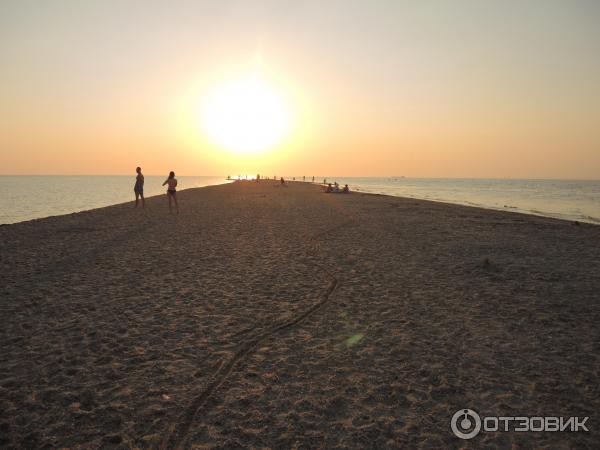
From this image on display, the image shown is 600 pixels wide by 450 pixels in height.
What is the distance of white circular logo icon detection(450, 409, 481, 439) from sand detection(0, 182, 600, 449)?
0.12 meters

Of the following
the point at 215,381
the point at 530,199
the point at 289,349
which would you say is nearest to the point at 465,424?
the point at 289,349

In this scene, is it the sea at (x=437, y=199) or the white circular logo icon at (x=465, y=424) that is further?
the sea at (x=437, y=199)

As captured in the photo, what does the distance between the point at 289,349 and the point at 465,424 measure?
8.91 feet

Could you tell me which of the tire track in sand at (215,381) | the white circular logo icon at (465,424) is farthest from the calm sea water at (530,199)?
the white circular logo icon at (465,424)

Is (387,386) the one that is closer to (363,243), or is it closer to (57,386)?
(57,386)

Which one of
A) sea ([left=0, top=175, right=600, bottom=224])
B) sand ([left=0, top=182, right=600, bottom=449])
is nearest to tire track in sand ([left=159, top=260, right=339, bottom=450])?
sand ([left=0, top=182, right=600, bottom=449])

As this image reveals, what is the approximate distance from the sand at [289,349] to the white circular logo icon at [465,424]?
0.12 metres

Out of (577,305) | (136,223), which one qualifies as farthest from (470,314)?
(136,223)

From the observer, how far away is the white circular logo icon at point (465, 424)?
13.0 feet

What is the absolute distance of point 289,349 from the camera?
19.1 feet

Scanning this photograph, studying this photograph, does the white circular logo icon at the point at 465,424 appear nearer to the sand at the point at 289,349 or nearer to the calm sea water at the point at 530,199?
the sand at the point at 289,349

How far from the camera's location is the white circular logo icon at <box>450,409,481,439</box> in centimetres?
397

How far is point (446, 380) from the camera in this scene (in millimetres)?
4965

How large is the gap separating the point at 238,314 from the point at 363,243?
9.50 metres
